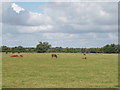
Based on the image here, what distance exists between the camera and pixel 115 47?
19975cm
